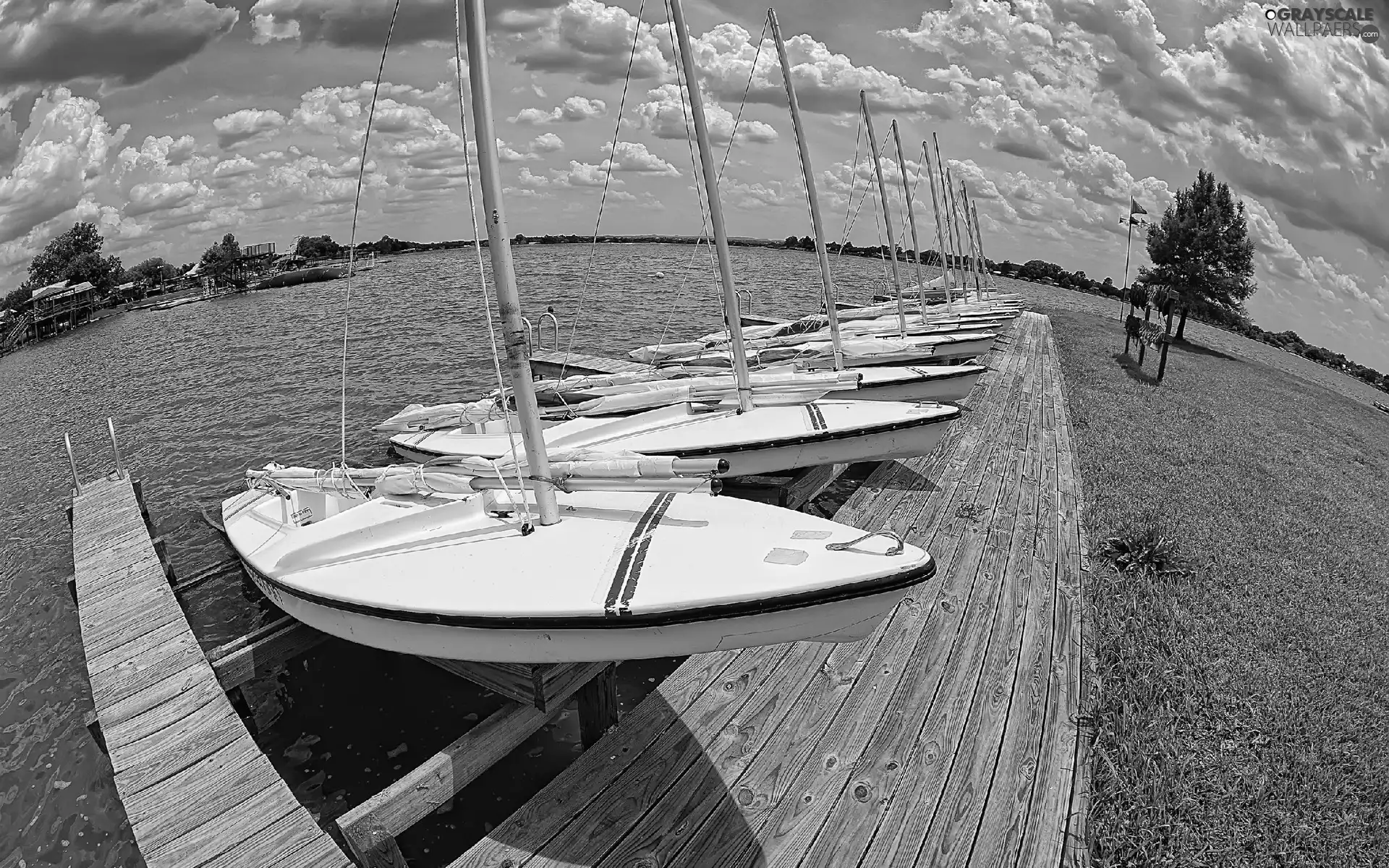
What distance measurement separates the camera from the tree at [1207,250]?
3572 centimetres

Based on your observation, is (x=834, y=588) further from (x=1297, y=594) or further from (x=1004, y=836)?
(x=1297, y=594)

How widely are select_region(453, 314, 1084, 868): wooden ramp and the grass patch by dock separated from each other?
1.22 ft

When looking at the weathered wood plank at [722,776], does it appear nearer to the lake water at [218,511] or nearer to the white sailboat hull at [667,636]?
the white sailboat hull at [667,636]

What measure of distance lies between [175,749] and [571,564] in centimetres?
377

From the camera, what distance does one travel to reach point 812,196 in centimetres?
1292

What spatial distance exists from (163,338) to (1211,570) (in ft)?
184

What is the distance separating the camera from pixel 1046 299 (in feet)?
174

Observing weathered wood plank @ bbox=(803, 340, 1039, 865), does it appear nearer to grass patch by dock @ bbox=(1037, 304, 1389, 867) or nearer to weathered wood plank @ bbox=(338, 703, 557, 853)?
grass patch by dock @ bbox=(1037, 304, 1389, 867)

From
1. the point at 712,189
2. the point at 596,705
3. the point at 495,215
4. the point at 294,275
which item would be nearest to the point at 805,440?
the point at 712,189

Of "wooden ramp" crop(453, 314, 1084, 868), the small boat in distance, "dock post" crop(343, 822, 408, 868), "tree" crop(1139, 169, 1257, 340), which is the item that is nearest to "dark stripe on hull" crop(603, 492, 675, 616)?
"wooden ramp" crop(453, 314, 1084, 868)

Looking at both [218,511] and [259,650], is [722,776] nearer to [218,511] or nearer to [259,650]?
[259,650]

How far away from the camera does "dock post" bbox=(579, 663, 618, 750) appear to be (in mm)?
5125

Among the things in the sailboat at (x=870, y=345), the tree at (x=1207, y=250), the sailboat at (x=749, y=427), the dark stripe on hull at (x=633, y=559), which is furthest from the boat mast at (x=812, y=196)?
the tree at (x=1207, y=250)

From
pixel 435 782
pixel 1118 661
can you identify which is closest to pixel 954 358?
pixel 1118 661
